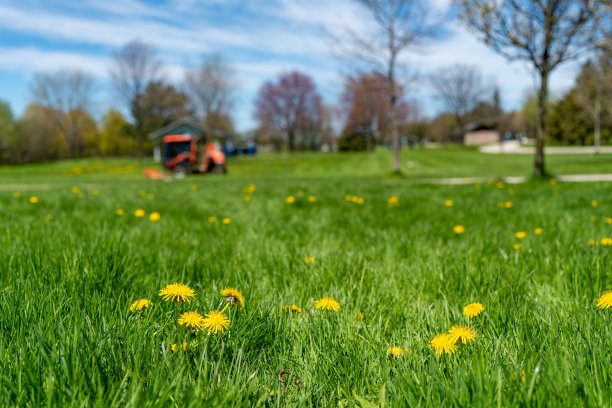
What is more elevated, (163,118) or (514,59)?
(163,118)

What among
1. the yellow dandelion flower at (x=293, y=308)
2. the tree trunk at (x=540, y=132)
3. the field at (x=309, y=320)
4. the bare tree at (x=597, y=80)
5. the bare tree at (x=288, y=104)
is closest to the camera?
the field at (x=309, y=320)

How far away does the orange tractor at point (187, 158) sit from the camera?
83.1ft

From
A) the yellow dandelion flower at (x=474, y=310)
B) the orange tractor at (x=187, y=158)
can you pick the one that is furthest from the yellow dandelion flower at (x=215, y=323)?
the orange tractor at (x=187, y=158)

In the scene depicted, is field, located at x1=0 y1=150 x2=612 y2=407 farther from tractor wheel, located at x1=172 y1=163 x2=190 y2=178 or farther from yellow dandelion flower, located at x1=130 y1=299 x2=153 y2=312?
tractor wheel, located at x1=172 y1=163 x2=190 y2=178

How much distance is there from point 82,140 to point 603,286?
3577 inches

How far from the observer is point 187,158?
25266mm

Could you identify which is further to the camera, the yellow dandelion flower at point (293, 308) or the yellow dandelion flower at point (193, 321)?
the yellow dandelion flower at point (293, 308)

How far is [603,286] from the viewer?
2.06m

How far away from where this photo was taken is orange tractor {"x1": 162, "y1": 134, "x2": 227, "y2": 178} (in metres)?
25.3

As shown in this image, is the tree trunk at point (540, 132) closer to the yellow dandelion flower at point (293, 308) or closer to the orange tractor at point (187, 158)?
the yellow dandelion flower at point (293, 308)

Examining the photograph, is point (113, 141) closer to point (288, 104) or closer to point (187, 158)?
point (288, 104)

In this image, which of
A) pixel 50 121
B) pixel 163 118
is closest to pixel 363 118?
pixel 163 118

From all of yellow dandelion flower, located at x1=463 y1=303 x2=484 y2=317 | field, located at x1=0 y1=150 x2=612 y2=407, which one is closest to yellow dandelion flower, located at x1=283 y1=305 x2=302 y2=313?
field, located at x1=0 y1=150 x2=612 y2=407

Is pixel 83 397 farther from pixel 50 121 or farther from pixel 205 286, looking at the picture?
pixel 50 121
